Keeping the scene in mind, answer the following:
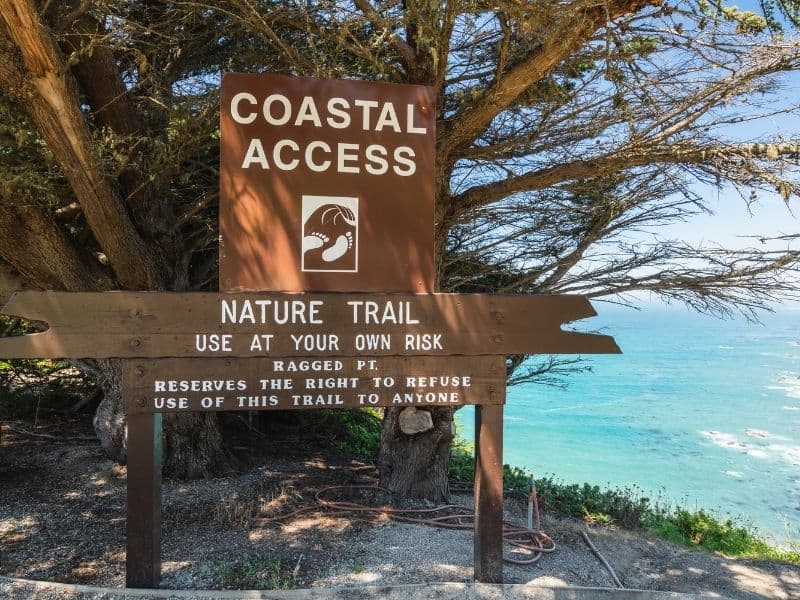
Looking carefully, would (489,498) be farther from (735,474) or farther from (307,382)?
(735,474)

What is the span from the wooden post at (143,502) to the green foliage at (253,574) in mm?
496

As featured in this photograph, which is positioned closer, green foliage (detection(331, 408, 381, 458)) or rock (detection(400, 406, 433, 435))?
rock (detection(400, 406, 433, 435))

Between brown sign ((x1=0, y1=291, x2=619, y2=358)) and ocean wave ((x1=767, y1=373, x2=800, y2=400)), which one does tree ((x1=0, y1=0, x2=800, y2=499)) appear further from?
ocean wave ((x1=767, y1=373, x2=800, y2=400))

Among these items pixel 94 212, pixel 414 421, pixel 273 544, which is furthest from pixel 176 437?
pixel 94 212

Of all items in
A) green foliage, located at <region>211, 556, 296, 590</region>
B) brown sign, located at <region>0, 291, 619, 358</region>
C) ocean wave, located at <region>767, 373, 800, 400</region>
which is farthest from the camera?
ocean wave, located at <region>767, 373, 800, 400</region>


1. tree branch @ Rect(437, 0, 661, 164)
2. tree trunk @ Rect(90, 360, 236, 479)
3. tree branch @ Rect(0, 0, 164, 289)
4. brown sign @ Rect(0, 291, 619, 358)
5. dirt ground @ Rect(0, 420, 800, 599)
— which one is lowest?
dirt ground @ Rect(0, 420, 800, 599)

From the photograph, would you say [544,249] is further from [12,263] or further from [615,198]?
[12,263]

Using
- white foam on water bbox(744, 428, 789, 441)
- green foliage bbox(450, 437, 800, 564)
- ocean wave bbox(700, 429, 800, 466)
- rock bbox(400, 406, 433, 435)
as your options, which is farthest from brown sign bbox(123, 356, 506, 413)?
white foam on water bbox(744, 428, 789, 441)

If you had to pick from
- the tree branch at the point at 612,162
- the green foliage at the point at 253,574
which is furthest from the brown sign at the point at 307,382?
the tree branch at the point at 612,162

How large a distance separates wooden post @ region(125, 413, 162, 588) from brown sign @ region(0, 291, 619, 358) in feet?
1.58

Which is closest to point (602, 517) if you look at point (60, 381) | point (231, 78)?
point (231, 78)

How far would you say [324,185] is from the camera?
375cm

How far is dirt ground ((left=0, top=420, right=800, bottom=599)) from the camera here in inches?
160

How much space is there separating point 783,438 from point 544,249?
106 ft
